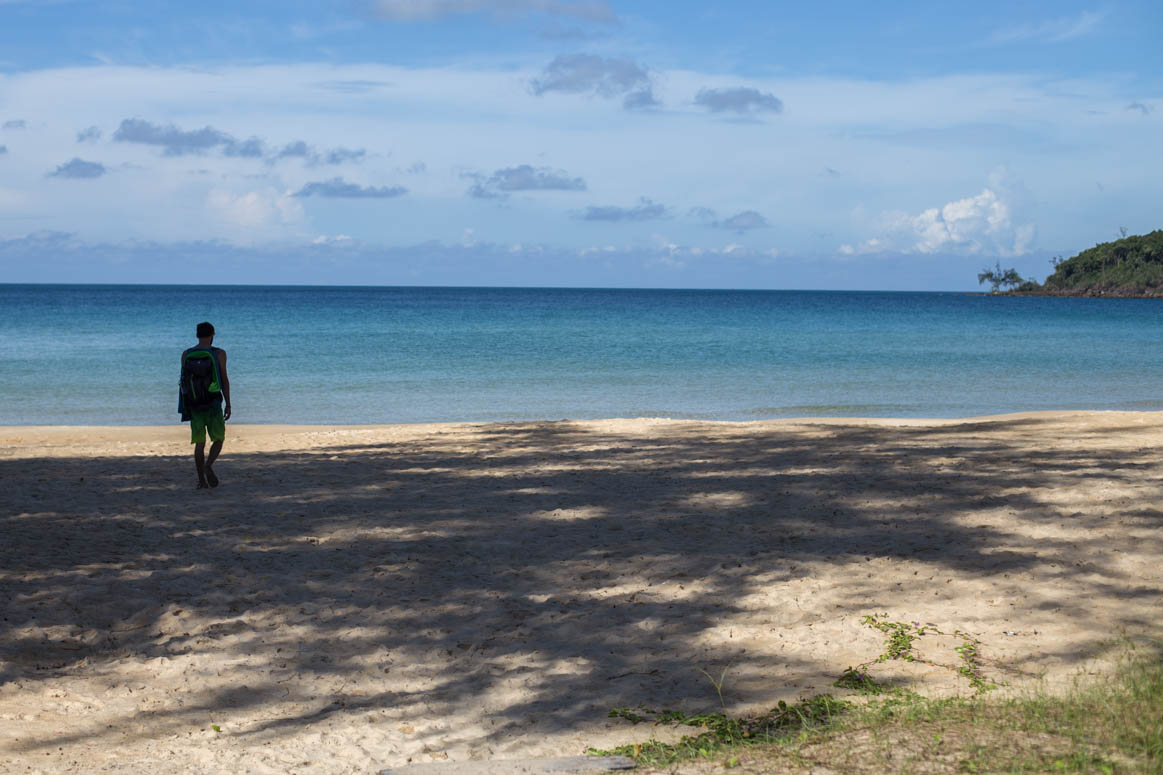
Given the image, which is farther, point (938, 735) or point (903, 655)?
point (903, 655)

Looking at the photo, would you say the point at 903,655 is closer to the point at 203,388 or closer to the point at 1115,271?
the point at 203,388

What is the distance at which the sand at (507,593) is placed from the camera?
4.96m

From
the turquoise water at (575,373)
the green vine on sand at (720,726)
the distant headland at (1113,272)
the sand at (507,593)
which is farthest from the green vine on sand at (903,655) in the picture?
the distant headland at (1113,272)

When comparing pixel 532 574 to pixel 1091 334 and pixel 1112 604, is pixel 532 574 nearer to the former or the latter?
pixel 1112 604

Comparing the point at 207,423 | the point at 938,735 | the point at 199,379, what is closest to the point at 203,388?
the point at 199,379

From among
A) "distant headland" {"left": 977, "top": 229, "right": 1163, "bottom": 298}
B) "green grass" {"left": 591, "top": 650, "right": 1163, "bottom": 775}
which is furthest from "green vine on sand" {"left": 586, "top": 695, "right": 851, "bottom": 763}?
"distant headland" {"left": 977, "top": 229, "right": 1163, "bottom": 298}

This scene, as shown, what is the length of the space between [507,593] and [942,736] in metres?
3.48

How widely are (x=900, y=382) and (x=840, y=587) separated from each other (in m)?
22.5

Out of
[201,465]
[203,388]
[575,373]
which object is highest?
[203,388]

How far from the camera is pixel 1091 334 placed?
53.9 metres

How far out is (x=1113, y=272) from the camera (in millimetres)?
137625

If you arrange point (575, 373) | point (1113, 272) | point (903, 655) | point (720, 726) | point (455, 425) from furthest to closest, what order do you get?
point (1113, 272)
point (575, 373)
point (455, 425)
point (903, 655)
point (720, 726)

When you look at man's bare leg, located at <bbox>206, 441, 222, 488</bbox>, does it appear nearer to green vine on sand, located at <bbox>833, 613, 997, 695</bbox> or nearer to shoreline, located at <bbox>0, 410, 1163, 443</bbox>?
shoreline, located at <bbox>0, 410, 1163, 443</bbox>

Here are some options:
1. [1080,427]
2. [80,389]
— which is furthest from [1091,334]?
[80,389]
